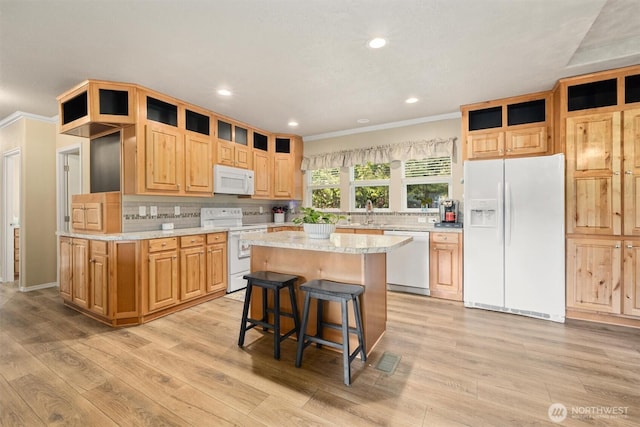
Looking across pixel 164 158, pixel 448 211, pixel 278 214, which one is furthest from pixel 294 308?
pixel 278 214

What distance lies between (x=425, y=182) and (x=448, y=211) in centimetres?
67

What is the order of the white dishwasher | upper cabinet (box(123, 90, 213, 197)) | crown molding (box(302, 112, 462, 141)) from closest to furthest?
upper cabinet (box(123, 90, 213, 197)), the white dishwasher, crown molding (box(302, 112, 462, 141))

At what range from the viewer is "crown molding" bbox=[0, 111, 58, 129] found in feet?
Result: 13.3

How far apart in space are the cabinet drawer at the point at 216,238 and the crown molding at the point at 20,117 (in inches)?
119

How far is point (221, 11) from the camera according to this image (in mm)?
1994

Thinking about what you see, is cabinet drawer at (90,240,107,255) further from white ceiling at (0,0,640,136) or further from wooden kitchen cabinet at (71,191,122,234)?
white ceiling at (0,0,640,136)

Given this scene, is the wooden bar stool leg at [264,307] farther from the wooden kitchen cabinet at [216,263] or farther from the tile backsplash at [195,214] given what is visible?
the tile backsplash at [195,214]

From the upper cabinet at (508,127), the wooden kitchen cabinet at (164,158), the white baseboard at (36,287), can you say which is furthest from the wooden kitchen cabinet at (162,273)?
the upper cabinet at (508,127)

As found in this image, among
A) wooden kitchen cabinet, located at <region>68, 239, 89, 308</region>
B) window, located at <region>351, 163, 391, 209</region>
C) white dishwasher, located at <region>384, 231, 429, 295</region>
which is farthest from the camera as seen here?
window, located at <region>351, 163, 391, 209</region>

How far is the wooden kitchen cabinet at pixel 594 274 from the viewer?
286 centimetres

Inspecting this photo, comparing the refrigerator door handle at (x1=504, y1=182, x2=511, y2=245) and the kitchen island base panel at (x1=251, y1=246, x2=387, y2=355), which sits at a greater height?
the refrigerator door handle at (x1=504, y1=182, x2=511, y2=245)

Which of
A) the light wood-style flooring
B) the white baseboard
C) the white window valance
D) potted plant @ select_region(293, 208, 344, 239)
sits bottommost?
the light wood-style flooring

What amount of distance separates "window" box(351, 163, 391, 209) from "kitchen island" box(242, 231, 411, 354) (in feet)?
7.75

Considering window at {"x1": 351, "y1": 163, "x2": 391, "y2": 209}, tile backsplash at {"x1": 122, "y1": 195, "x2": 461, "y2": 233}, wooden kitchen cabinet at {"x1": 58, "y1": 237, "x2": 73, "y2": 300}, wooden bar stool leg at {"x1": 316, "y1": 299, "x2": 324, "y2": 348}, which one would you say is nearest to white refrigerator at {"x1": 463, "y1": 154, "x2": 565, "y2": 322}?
tile backsplash at {"x1": 122, "y1": 195, "x2": 461, "y2": 233}
